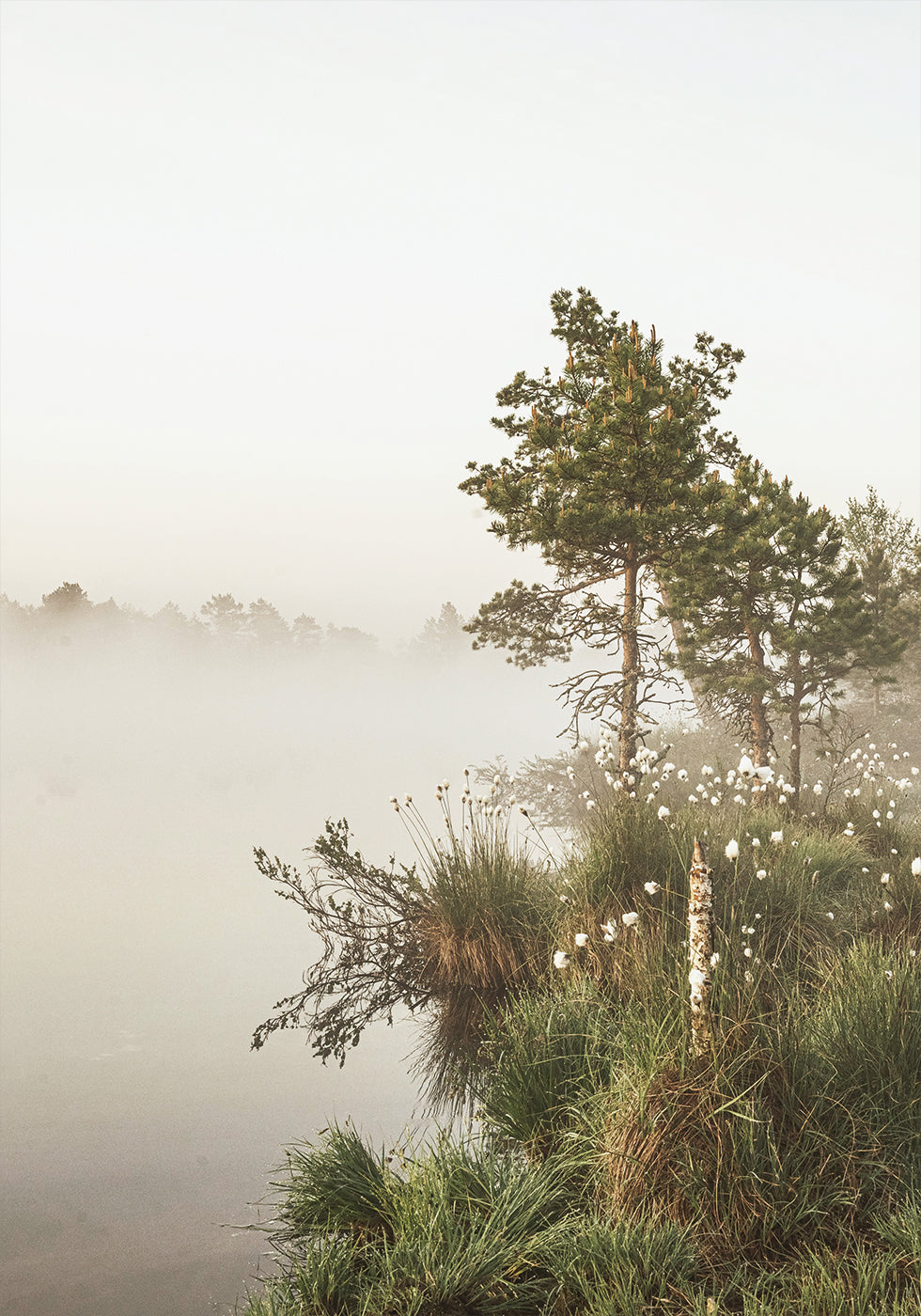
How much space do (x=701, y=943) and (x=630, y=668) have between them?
10153 mm

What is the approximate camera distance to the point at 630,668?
14008mm

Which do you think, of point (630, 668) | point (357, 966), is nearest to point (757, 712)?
point (630, 668)

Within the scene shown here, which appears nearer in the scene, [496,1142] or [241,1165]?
[496,1142]

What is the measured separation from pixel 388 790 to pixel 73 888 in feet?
105

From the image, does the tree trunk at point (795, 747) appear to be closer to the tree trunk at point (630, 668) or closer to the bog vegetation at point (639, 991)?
the bog vegetation at point (639, 991)

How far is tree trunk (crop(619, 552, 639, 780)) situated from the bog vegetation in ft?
→ 0.19

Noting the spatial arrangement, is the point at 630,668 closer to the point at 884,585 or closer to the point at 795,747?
the point at 795,747

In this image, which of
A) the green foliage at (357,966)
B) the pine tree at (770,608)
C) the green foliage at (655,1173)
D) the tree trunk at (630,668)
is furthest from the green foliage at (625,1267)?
the pine tree at (770,608)

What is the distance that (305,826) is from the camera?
111ft

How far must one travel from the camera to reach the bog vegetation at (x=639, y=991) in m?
3.77

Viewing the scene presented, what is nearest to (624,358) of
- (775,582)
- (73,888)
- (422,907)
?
(775,582)

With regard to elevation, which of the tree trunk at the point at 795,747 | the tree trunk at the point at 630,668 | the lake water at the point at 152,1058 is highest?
the tree trunk at the point at 630,668

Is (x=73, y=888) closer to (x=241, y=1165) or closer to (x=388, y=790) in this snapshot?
(x=241, y=1165)

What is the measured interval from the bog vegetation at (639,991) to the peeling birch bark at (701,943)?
0.02m
